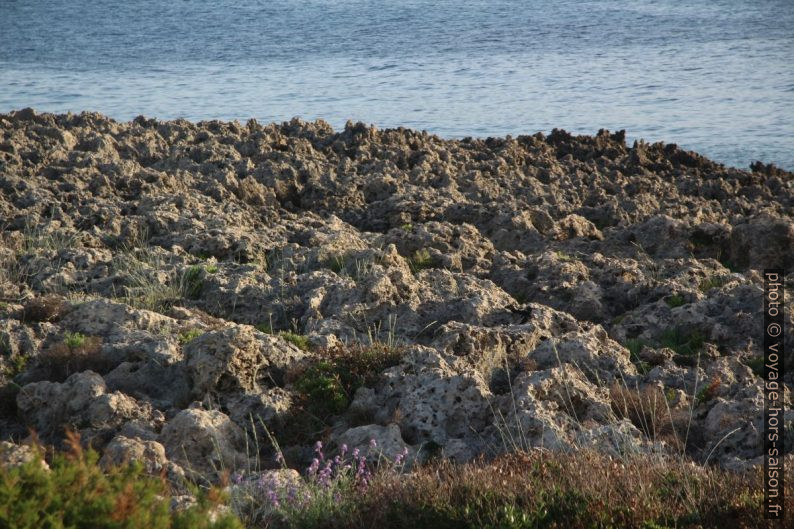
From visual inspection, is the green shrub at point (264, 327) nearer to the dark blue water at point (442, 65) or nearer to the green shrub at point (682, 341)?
the green shrub at point (682, 341)

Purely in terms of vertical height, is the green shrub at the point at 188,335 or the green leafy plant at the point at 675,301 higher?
the green shrub at the point at 188,335

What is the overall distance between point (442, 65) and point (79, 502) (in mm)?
37322

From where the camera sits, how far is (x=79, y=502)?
3982mm

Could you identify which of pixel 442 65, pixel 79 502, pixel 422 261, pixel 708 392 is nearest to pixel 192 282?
pixel 422 261

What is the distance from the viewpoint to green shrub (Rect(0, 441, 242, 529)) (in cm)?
386

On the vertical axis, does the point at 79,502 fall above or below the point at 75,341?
above

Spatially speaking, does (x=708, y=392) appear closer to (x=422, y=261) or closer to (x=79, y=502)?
(x=422, y=261)

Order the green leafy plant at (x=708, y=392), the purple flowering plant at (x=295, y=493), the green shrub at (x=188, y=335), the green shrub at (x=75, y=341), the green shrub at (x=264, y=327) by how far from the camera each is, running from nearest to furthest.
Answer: the purple flowering plant at (x=295, y=493) → the green leafy plant at (x=708, y=392) → the green shrub at (x=75, y=341) → the green shrub at (x=188, y=335) → the green shrub at (x=264, y=327)

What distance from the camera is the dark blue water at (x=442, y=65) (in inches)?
1147

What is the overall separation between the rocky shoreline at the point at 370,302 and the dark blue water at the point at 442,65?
34.3ft

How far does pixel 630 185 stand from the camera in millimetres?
17531

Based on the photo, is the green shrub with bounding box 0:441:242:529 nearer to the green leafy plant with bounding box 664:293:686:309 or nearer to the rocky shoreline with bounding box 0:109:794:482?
the rocky shoreline with bounding box 0:109:794:482

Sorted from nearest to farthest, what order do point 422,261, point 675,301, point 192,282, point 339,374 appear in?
point 339,374 → point 675,301 → point 192,282 → point 422,261

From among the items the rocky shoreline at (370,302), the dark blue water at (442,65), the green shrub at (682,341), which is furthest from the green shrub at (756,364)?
the dark blue water at (442,65)
